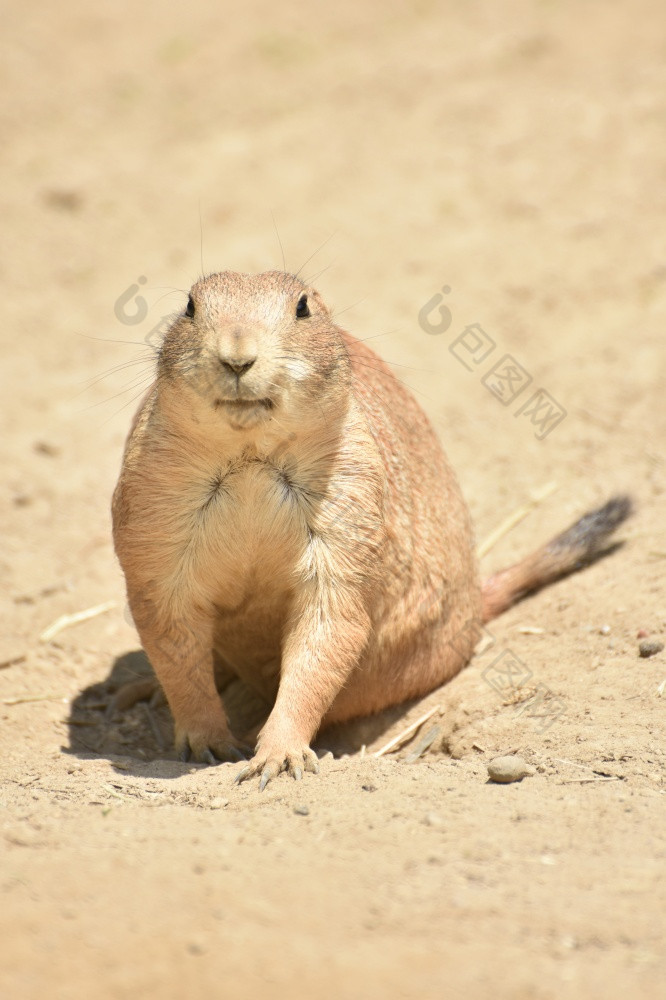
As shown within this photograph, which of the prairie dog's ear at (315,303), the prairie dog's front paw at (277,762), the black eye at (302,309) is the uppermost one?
the prairie dog's ear at (315,303)

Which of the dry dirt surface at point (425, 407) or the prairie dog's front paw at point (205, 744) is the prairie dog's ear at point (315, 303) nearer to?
the dry dirt surface at point (425, 407)

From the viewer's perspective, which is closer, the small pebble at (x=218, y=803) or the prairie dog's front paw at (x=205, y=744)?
the small pebble at (x=218, y=803)

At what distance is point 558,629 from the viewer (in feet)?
19.6

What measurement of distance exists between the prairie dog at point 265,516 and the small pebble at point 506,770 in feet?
2.36

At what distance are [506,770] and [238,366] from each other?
185 cm

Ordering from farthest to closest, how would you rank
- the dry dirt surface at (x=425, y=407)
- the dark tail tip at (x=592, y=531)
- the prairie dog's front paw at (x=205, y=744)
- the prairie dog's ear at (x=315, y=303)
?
1. the dark tail tip at (x=592, y=531)
2. the prairie dog's front paw at (x=205, y=744)
3. the prairie dog's ear at (x=315, y=303)
4. the dry dirt surface at (x=425, y=407)

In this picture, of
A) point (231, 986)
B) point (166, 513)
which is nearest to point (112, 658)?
point (166, 513)

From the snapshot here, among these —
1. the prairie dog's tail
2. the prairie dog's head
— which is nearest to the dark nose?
the prairie dog's head

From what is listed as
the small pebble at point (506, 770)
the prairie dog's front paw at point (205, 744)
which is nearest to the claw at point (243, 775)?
the prairie dog's front paw at point (205, 744)

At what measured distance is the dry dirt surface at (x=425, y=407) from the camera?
311 centimetres

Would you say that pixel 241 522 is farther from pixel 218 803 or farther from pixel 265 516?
pixel 218 803

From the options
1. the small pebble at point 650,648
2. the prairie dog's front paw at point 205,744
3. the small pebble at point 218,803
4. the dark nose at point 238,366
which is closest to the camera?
the dark nose at point 238,366

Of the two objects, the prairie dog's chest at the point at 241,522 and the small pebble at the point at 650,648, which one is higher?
the prairie dog's chest at the point at 241,522

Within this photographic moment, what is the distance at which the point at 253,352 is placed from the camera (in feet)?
13.4
